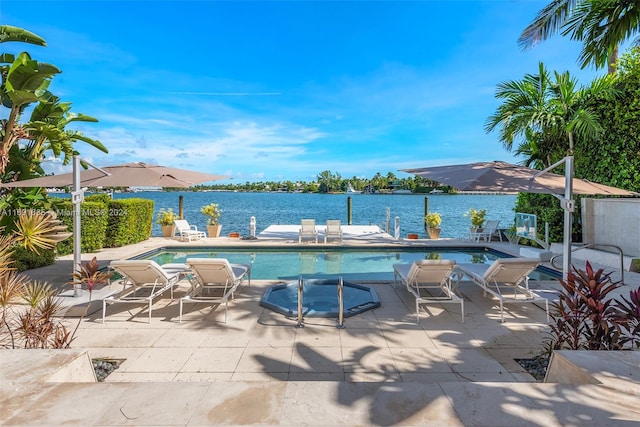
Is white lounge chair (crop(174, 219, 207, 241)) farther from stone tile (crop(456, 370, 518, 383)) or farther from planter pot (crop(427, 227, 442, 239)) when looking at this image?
stone tile (crop(456, 370, 518, 383))

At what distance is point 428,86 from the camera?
56.6 ft

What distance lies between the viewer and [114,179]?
6.50m

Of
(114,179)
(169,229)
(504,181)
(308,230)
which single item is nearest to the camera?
(504,181)

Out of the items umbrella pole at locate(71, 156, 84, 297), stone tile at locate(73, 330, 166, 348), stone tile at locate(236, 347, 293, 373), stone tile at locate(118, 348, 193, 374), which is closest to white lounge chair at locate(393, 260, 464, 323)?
stone tile at locate(236, 347, 293, 373)

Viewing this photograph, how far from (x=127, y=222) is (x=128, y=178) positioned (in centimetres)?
561

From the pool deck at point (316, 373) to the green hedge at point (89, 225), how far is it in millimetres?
5748

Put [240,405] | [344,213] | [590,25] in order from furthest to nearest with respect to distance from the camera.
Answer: [344,213], [590,25], [240,405]

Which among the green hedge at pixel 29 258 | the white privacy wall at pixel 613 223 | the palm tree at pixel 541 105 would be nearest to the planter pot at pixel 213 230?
the green hedge at pixel 29 258

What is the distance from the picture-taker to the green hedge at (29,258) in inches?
301

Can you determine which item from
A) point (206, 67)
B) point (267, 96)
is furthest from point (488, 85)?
point (267, 96)

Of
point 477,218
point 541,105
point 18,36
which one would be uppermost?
point 541,105

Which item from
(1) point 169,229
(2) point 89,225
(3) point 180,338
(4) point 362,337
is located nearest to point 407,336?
(4) point 362,337

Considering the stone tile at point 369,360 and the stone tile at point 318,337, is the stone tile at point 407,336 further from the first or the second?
the stone tile at point 318,337

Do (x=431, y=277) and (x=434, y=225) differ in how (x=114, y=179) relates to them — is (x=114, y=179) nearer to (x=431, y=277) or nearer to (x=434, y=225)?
(x=431, y=277)
